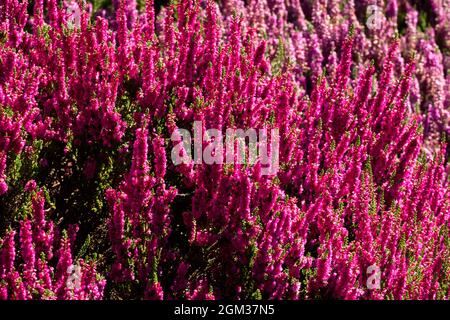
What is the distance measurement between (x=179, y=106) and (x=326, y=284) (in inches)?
37.8

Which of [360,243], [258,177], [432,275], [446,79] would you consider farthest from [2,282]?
[446,79]

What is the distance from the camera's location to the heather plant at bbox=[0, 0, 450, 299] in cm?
201

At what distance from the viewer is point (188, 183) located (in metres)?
2.22

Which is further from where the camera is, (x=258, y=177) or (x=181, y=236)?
(x=181, y=236)

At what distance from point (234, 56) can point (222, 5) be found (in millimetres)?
1678

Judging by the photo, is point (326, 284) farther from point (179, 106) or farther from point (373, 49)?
point (373, 49)

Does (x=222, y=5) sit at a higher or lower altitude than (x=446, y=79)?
higher

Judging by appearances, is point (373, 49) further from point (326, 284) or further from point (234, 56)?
point (326, 284)

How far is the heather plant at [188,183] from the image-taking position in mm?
2008

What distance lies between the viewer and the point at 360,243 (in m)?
2.18

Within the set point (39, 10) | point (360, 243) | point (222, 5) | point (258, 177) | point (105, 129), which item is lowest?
point (360, 243)

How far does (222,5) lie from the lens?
4133 mm

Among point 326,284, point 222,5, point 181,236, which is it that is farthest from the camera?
point 222,5

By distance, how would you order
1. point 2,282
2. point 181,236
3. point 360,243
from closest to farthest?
1. point 2,282
2. point 360,243
3. point 181,236
